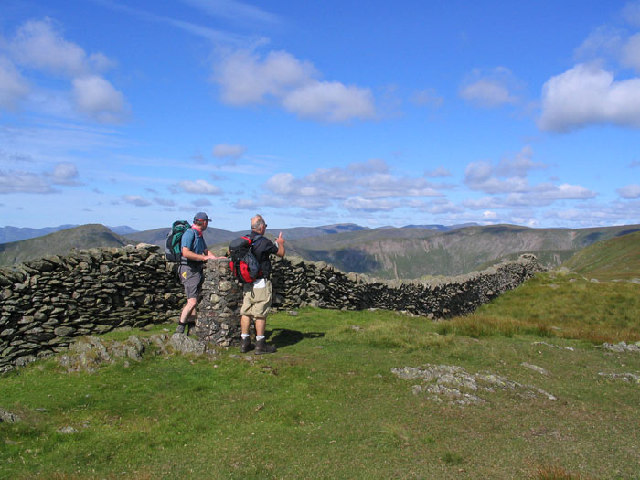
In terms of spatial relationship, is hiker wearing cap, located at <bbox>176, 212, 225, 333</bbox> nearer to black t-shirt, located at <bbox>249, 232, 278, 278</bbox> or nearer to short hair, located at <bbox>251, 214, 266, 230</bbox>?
black t-shirt, located at <bbox>249, 232, 278, 278</bbox>

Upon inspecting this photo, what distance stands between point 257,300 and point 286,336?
3036 millimetres

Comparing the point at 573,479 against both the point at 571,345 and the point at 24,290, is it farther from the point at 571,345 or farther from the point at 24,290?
the point at 24,290

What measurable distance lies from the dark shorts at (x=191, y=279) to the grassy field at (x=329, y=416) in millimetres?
1953

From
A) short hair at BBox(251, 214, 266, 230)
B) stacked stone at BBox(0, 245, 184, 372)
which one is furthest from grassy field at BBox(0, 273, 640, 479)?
short hair at BBox(251, 214, 266, 230)

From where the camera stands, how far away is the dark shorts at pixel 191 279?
12.2 metres

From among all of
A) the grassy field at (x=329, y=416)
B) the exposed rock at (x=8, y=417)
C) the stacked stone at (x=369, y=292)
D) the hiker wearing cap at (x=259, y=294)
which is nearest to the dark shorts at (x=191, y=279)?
the hiker wearing cap at (x=259, y=294)

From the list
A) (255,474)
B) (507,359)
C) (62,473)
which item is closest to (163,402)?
(62,473)

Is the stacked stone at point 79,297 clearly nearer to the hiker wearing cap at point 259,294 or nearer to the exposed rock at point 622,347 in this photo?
the hiker wearing cap at point 259,294

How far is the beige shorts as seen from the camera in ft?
37.0

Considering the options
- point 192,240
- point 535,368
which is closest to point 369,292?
point 535,368

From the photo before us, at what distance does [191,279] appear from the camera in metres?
12.2

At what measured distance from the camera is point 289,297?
19.2 meters

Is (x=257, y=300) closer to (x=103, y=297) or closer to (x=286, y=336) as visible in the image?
(x=286, y=336)

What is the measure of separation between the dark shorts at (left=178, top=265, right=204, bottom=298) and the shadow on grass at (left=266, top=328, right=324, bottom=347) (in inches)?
107
